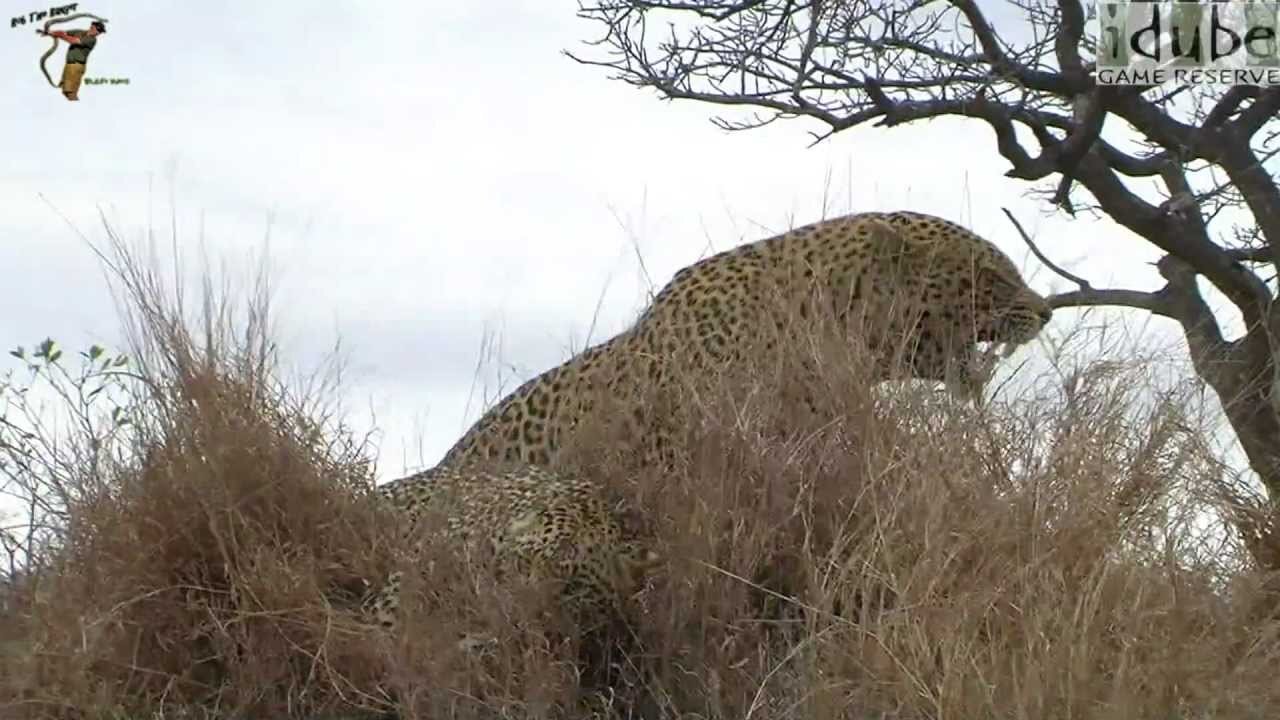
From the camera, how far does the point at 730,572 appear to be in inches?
220

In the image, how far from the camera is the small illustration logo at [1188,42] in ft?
30.1

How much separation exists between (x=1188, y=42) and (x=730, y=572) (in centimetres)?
486

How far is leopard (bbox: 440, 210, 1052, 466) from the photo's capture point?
20.8 ft

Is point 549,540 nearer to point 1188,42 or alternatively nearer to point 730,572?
point 730,572

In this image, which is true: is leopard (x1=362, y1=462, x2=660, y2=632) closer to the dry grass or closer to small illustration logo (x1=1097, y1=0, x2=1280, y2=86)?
the dry grass

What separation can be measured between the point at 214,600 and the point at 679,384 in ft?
5.42

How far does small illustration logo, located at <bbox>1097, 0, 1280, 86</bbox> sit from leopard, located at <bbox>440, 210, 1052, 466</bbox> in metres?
2.89

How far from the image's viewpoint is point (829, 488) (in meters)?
5.71

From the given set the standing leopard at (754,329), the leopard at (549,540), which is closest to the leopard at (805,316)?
the standing leopard at (754,329)

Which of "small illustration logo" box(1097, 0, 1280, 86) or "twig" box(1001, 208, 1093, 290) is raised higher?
"small illustration logo" box(1097, 0, 1280, 86)

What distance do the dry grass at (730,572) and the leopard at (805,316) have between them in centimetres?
25

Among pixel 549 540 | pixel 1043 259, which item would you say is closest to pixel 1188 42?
pixel 1043 259

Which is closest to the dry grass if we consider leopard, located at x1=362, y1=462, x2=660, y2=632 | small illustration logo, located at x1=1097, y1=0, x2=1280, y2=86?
leopard, located at x1=362, y1=462, x2=660, y2=632

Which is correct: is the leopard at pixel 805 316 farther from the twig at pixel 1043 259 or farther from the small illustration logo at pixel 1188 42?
the small illustration logo at pixel 1188 42
